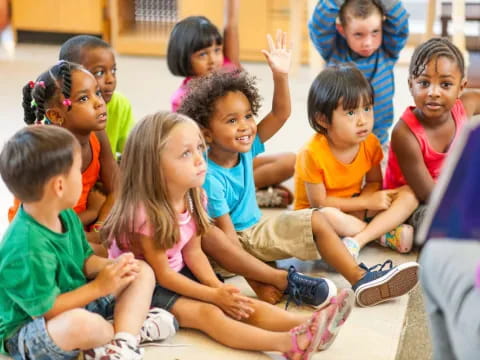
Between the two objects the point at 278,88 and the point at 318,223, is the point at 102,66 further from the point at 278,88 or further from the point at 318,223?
the point at 318,223

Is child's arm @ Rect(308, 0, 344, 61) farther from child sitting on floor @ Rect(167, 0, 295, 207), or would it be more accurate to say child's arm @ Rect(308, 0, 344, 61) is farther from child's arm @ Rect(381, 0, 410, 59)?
child sitting on floor @ Rect(167, 0, 295, 207)

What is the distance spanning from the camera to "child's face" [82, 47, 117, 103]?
7.52 feet

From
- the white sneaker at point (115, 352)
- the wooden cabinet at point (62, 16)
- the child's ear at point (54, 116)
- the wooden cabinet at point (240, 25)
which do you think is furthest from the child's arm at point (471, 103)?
the wooden cabinet at point (62, 16)

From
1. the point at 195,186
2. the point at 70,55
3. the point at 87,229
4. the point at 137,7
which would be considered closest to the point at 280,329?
the point at 195,186

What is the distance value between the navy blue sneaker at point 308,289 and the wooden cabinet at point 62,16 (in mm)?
3108

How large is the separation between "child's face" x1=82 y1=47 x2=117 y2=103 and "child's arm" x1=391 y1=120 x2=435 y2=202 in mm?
821

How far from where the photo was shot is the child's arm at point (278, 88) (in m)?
2.10

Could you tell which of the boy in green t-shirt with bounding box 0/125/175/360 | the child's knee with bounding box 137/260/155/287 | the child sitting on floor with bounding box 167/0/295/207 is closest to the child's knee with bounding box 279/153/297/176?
the child sitting on floor with bounding box 167/0/295/207

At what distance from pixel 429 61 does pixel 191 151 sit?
79cm

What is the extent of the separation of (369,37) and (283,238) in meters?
0.83

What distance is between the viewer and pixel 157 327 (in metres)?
1.72

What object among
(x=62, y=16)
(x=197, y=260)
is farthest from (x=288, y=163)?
(x=62, y=16)

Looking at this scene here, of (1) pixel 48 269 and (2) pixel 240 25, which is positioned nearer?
(1) pixel 48 269

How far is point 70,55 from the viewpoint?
2.31m
